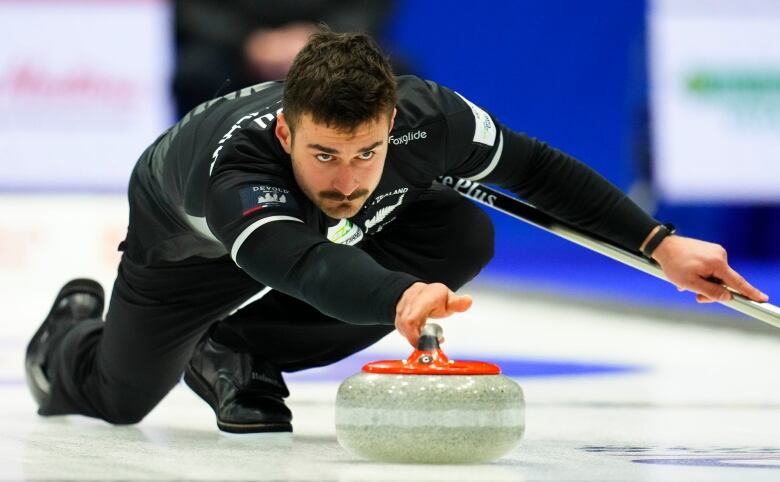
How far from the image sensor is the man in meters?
2.61

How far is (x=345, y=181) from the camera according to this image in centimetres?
270

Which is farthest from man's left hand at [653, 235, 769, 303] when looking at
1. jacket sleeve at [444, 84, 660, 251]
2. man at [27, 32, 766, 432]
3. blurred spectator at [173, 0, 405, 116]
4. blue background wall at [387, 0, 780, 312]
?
blue background wall at [387, 0, 780, 312]

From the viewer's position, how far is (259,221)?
2.61 metres

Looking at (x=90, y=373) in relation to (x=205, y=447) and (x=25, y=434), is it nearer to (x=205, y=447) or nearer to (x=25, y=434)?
(x=25, y=434)

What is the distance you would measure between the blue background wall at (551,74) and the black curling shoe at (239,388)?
787cm

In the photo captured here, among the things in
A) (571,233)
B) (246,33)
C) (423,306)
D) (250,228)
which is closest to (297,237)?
(250,228)

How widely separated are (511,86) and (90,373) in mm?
8197

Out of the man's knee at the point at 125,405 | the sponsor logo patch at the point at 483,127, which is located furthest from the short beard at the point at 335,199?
the man's knee at the point at 125,405

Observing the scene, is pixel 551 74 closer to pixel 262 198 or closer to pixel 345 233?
pixel 345 233

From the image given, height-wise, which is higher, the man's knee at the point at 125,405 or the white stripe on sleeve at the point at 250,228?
the white stripe on sleeve at the point at 250,228

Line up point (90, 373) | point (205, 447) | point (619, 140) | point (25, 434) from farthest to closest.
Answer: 1. point (619, 140)
2. point (90, 373)
3. point (25, 434)
4. point (205, 447)

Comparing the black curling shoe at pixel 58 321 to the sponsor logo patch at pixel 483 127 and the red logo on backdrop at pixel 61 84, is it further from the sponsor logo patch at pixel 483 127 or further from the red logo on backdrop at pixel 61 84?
the red logo on backdrop at pixel 61 84

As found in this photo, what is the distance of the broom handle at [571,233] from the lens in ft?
10.9

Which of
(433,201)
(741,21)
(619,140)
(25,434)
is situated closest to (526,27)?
(619,140)
